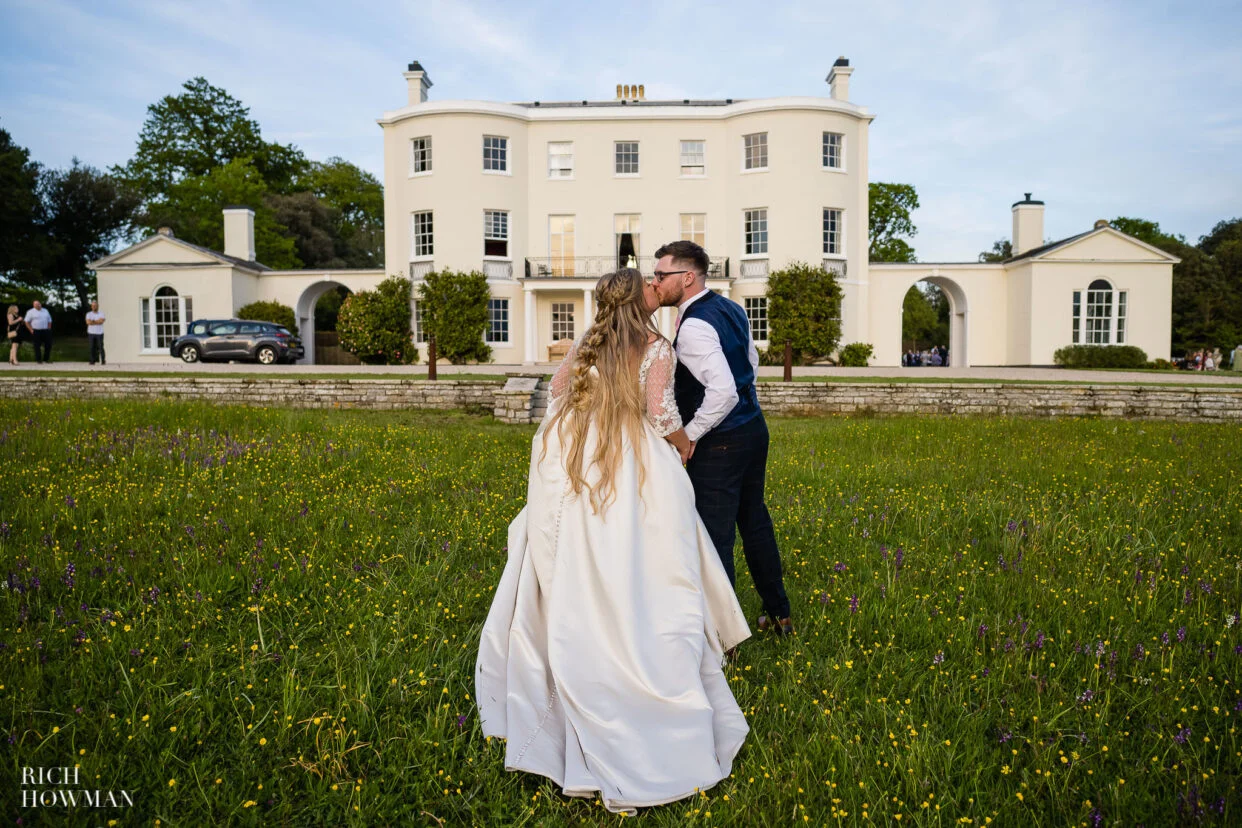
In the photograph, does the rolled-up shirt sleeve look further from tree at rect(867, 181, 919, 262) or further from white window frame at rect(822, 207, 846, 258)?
tree at rect(867, 181, 919, 262)

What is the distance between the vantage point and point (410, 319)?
2897 cm

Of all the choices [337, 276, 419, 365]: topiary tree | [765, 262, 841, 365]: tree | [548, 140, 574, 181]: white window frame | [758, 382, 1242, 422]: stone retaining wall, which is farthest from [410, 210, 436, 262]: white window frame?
[758, 382, 1242, 422]: stone retaining wall

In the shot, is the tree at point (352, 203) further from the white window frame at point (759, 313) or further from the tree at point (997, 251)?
the tree at point (997, 251)

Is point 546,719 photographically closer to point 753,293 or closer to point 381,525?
point 381,525

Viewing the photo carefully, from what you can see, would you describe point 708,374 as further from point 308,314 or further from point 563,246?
point 308,314

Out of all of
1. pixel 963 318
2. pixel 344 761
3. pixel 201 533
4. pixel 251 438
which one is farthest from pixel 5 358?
pixel 963 318

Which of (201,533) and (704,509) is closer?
(704,509)

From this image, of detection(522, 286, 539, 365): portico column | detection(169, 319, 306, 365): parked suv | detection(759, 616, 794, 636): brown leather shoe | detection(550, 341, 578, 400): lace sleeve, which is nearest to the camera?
detection(550, 341, 578, 400): lace sleeve

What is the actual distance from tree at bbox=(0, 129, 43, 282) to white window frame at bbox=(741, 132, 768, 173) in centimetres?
3322

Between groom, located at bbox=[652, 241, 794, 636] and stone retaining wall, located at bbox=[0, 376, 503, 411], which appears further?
stone retaining wall, located at bbox=[0, 376, 503, 411]

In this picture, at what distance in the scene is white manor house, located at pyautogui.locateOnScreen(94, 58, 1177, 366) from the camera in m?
28.8

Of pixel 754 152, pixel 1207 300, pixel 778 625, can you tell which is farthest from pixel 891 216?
pixel 778 625

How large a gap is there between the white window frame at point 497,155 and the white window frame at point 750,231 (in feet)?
29.9

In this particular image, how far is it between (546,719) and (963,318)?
32.2m
